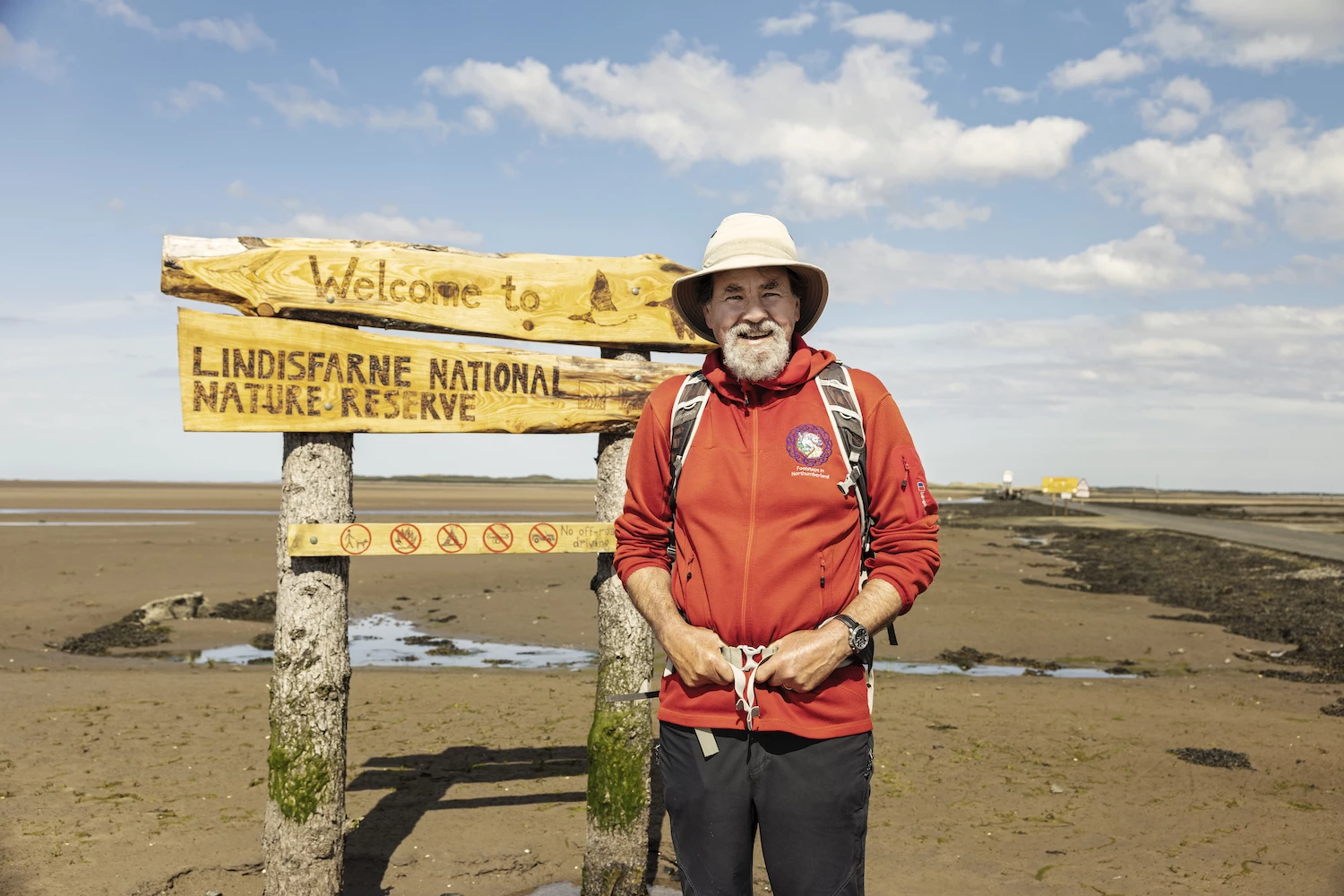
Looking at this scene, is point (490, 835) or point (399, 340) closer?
point (399, 340)

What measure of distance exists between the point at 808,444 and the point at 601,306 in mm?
3220

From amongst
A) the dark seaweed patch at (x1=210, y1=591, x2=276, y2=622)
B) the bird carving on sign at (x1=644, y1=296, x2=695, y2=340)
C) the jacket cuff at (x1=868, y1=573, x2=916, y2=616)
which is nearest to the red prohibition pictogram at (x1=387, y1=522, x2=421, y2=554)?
the bird carving on sign at (x1=644, y1=296, x2=695, y2=340)

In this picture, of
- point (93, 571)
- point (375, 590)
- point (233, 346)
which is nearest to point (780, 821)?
point (233, 346)

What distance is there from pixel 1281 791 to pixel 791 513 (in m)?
6.87

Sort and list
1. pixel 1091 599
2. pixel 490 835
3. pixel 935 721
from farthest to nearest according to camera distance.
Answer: pixel 1091 599, pixel 935 721, pixel 490 835

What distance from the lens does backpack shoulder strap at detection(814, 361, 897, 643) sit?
276 cm

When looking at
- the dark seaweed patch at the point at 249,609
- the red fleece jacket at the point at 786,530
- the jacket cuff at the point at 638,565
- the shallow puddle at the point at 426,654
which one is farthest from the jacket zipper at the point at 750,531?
the dark seaweed patch at the point at 249,609

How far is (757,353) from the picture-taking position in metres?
2.81

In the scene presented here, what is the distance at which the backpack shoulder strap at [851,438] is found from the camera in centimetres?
276

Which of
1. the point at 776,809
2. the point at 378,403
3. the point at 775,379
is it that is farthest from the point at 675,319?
the point at 776,809

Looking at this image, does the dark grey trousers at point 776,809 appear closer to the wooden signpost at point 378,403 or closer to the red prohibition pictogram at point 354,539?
the wooden signpost at point 378,403

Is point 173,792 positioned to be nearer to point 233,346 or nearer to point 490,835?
point 490,835

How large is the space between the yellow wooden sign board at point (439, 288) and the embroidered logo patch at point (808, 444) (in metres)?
3.13

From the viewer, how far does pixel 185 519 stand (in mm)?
38625
